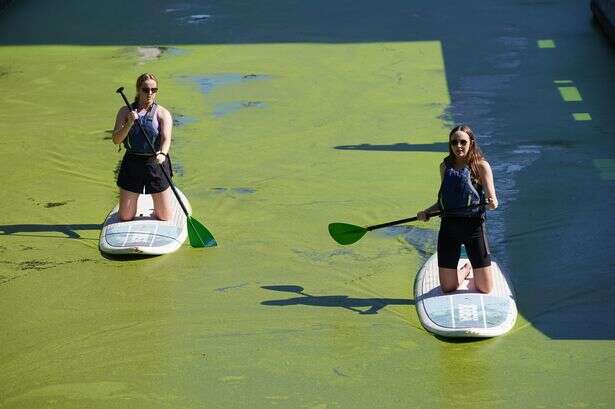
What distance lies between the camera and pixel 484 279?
27.6ft

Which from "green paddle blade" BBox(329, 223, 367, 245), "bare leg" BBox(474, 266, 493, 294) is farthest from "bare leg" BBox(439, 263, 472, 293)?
"green paddle blade" BBox(329, 223, 367, 245)

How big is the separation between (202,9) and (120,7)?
1.31 metres

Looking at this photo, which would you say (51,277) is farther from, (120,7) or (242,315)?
(120,7)

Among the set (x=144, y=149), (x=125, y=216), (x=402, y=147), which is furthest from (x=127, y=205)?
(x=402, y=147)

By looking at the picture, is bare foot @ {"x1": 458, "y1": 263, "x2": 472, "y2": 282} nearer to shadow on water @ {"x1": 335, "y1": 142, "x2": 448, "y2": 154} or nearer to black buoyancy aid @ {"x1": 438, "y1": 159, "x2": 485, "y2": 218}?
black buoyancy aid @ {"x1": 438, "y1": 159, "x2": 485, "y2": 218}

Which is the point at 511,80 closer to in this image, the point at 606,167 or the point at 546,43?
the point at 546,43

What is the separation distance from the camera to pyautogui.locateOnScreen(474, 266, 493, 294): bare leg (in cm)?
837

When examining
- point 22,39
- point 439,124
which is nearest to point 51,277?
point 439,124

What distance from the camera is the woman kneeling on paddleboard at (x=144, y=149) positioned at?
9.62m

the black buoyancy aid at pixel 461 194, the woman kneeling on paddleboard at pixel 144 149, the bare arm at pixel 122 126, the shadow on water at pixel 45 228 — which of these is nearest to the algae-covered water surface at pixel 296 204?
the shadow on water at pixel 45 228

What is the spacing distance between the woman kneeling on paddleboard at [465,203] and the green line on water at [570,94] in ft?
19.0

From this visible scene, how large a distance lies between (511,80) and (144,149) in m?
6.16

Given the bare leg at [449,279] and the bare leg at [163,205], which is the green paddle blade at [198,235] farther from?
the bare leg at [449,279]

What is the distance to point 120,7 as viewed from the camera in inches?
733
